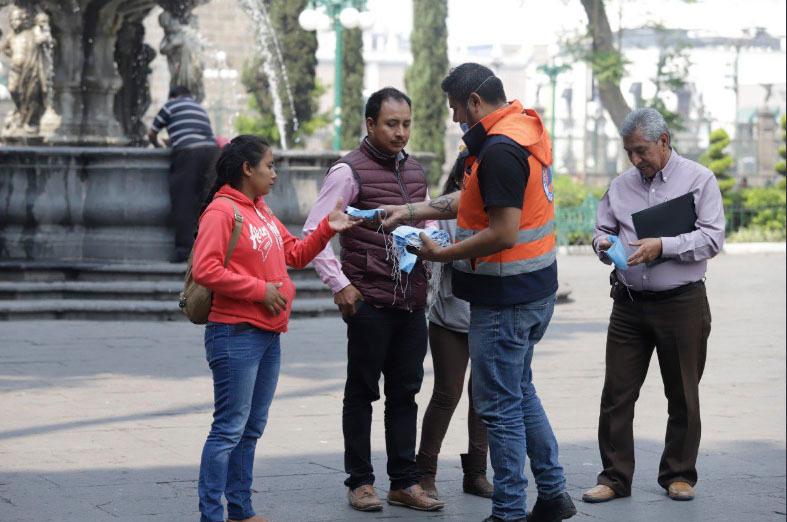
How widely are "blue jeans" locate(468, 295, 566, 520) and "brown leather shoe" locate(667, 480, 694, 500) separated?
1160 millimetres

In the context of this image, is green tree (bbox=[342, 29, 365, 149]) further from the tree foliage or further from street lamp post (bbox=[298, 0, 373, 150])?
street lamp post (bbox=[298, 0, 373, 150])

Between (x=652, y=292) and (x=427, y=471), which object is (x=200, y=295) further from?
(x=652, y=292)

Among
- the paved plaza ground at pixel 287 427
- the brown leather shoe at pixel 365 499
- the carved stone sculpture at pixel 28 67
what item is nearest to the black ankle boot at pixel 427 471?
the paved plaza ground at pixel 287 427

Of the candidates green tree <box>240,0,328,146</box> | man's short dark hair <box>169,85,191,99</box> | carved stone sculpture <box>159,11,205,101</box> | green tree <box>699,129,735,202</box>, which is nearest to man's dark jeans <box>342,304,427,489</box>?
man's short dark hair <box>169,85,191,99</box>

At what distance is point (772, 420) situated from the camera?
9.07 m

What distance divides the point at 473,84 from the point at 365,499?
1.89m

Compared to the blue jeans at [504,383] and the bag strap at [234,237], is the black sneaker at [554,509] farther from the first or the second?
the bag strap at [234,237]

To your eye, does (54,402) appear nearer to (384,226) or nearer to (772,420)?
(384,226)

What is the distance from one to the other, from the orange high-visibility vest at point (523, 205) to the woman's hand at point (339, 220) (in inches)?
17.9

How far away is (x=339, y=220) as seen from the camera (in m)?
6.04

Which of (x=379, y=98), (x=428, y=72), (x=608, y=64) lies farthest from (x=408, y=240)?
(x=428, y=72)

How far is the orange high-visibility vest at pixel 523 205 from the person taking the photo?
5742 millimetres

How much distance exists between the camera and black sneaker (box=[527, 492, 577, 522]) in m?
6.05

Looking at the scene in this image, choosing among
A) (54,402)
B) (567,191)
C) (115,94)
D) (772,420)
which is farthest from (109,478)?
(567,191)
